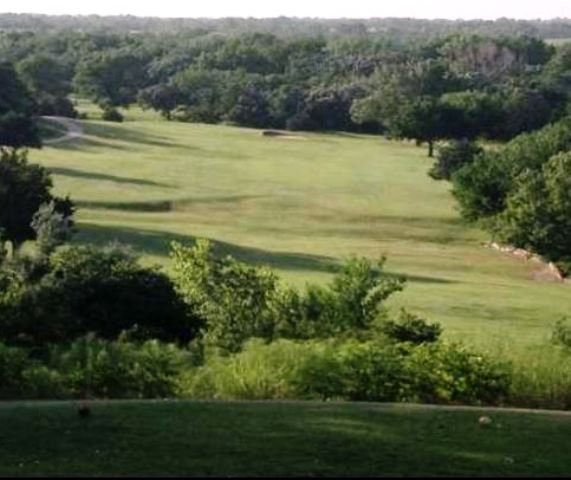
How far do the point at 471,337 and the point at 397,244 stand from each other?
23.7 m

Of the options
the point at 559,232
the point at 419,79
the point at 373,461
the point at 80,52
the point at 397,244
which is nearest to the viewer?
the point at 373,461

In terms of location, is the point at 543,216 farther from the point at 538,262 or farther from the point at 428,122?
the point at 428,122

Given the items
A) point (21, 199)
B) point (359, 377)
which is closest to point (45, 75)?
point (21, 199)

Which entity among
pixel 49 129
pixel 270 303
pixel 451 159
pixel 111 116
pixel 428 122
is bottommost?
pixel 111 116

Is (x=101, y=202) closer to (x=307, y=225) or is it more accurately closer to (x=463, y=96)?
(x=307, y=225)

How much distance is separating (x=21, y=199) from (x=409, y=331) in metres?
22.9

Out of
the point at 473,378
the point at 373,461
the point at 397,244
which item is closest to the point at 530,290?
the point at 397,244

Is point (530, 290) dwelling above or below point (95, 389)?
below

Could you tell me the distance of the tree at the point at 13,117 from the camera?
226 feet

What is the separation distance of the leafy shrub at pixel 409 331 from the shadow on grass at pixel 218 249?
18.4m

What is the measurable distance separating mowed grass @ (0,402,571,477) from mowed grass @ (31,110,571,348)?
13.2 metres

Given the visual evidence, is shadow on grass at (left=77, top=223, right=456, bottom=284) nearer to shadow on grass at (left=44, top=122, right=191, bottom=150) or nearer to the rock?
the rock

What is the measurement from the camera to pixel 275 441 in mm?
13117

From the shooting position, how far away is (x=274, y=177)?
7325 cm
